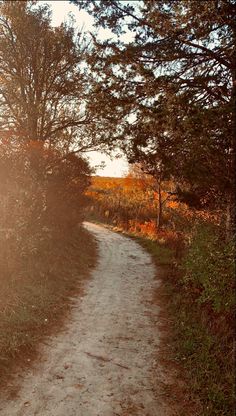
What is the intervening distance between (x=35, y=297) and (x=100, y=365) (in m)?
2.97

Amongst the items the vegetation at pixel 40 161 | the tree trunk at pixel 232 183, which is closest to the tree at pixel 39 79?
the vegetation at pixel 40 161

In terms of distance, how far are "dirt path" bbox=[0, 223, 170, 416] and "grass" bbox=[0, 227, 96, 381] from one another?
0.37 metres

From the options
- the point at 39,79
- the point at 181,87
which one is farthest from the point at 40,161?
the point at 181,87

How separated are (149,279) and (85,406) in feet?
23.5

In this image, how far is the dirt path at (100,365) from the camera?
504 cm

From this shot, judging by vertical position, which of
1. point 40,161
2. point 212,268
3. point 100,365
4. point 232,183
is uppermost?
point 40,161

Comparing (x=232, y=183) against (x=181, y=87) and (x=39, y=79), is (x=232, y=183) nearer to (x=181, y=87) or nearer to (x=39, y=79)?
(x=181, y=87)

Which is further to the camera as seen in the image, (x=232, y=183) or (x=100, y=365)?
(x=232, y=183)

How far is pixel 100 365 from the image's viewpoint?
618 cm

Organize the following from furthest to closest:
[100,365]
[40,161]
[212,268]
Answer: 1. [40,161]
2. [212,268]
3. [100,365]

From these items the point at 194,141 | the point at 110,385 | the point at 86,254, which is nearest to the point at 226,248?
the point at 194,141

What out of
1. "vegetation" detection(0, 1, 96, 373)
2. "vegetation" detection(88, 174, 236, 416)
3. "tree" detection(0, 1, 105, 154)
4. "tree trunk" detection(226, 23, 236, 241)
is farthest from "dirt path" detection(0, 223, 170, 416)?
"tree" detection(0, 1, 105, 154)

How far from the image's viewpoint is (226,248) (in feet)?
24.0

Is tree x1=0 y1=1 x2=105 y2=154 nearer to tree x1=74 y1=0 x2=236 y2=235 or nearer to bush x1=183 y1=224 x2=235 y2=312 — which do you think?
tree x1=74 y1=0 x2=236 y2=235
